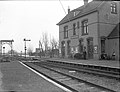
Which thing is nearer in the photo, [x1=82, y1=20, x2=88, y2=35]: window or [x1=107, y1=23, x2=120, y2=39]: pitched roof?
[x1=107, y1=23, x2=120, y2=39]: pitched roof

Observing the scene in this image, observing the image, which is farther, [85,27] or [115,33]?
[85,27]

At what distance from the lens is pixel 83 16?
38.5 m

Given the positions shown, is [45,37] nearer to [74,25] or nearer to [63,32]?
[63,32]

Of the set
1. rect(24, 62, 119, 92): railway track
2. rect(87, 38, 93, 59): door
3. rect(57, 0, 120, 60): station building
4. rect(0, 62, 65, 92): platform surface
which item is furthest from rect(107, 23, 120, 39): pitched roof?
rect(0, 62, 65, 92): platform surface

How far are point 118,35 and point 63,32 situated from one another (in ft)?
59.4

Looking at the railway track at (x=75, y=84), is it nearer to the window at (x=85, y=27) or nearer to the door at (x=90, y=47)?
the door at (x=90, y=47)

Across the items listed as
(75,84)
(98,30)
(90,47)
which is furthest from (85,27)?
(75,84)

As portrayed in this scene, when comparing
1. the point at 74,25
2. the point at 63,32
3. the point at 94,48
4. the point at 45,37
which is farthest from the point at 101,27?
the point at 45,37

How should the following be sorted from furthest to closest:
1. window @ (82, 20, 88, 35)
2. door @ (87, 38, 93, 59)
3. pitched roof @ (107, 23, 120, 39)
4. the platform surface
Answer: window @ (82, 20, 88, 35)
door @ (87, 38, 93, 59)
pitched roof @ (107, 23, 120, 39)
the platform surface

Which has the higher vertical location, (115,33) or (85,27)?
(85,27)

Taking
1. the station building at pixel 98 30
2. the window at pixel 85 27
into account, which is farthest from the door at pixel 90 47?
the window at pixel 85 27

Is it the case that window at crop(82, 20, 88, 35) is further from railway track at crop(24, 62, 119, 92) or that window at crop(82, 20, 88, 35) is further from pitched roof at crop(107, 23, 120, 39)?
railway track at crop(24, 62, 119, 92)

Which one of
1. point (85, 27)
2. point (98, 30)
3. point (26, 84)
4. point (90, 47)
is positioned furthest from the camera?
point (85, 27)

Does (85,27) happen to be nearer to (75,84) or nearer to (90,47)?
(90,47)
